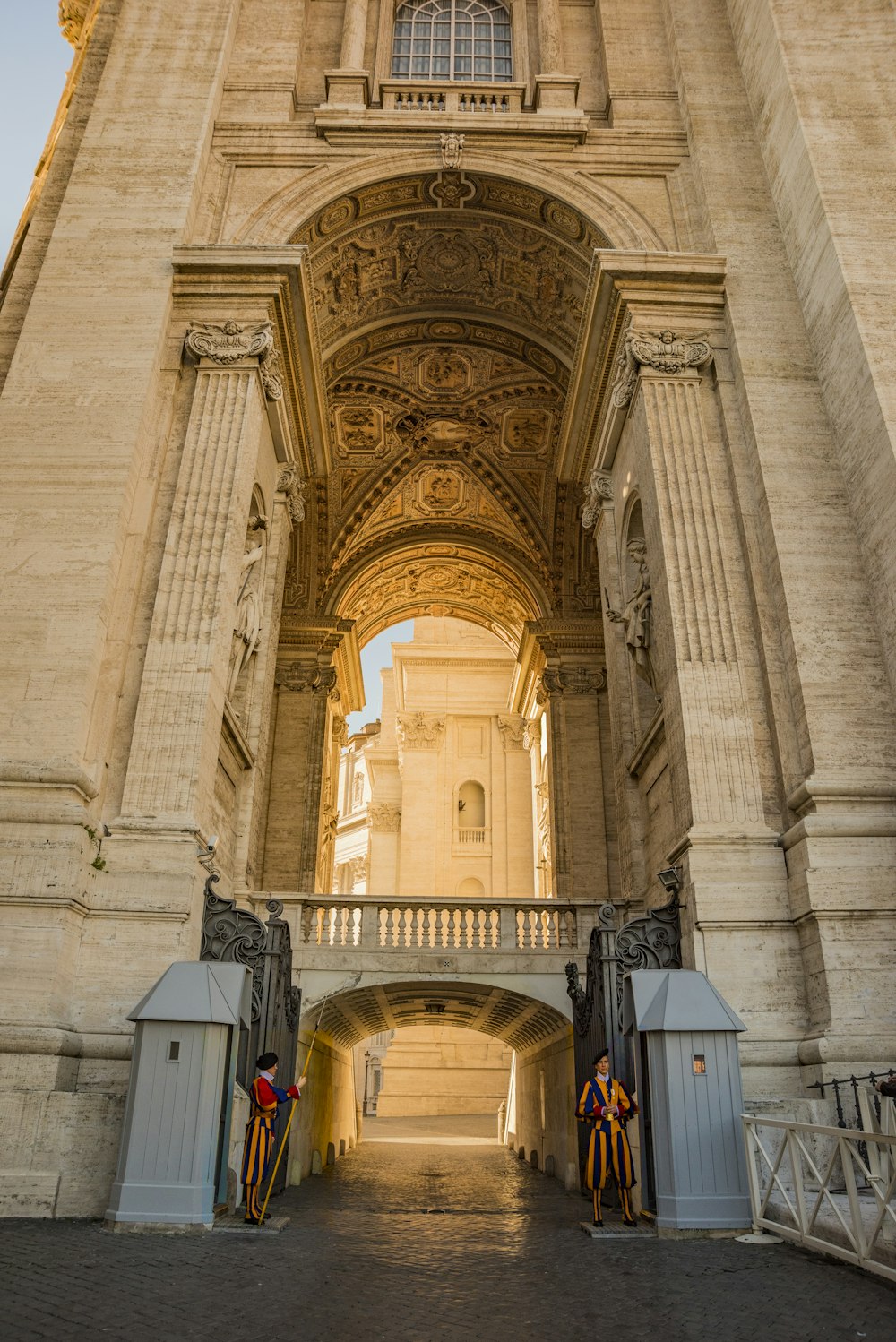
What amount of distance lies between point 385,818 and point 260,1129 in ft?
103

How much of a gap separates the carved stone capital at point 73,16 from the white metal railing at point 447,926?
1493cm

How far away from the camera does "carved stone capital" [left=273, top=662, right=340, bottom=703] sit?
72.3 ft

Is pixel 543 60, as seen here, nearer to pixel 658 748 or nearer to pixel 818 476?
pixel 818 476

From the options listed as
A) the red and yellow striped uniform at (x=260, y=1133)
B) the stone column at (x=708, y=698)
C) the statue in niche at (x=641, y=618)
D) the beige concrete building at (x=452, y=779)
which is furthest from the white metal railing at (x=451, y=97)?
the beige concrete building at (x=452, y=779)

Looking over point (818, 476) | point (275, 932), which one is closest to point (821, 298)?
point (818, 476)

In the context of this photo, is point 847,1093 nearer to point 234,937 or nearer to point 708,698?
point 708,698

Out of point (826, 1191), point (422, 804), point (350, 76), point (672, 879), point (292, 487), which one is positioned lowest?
point (826, 1191)

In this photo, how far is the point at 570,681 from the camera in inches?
866

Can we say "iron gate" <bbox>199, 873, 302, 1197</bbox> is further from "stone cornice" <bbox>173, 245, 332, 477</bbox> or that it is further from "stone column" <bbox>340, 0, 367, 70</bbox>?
"stone column" <bbox>340, 0, 367, 70</bbox>

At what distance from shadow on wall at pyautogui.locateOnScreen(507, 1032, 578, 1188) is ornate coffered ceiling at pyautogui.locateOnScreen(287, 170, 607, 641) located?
10223mm

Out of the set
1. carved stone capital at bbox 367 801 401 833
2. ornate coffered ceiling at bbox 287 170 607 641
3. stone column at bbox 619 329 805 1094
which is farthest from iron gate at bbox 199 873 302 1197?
carved stone capital at bbox 367 801 401 833

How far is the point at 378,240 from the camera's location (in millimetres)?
15445

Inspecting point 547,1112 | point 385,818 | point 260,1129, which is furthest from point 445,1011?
point 385,818

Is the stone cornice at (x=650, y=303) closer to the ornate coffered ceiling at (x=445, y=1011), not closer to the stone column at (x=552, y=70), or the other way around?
the stone column at (x=552, y=70)
